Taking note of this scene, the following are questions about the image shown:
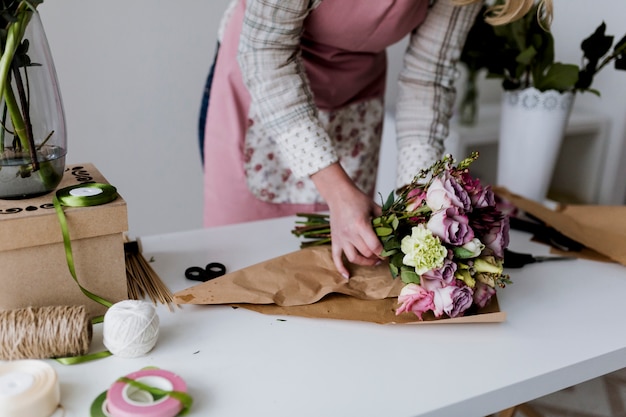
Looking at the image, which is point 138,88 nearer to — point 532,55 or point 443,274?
point 532,55

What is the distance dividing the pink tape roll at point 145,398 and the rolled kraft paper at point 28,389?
0.18ft

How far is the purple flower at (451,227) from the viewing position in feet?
2.45

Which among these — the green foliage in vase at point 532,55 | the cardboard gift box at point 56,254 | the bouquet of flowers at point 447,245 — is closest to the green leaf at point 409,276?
the bouquet of flowers at point 447,245

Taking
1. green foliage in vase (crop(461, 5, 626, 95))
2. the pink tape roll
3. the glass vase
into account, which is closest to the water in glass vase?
the glass vase

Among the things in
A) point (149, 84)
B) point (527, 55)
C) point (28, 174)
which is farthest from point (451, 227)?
point (149, 84)

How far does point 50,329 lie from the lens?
2.15ft

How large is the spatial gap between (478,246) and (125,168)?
132 centimetres

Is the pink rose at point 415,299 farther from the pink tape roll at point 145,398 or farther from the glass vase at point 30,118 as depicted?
the glass vase at point 30,118

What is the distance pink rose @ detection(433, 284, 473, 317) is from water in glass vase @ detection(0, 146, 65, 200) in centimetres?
50

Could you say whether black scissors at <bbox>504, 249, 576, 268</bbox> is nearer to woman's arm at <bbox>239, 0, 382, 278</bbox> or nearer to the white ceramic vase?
woman's arm at <bbox>239, 0, 382, 278</bbox>

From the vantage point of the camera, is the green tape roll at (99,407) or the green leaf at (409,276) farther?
the green leaf at (409,276)

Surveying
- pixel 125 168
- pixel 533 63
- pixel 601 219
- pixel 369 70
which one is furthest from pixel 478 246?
pixel 125 168

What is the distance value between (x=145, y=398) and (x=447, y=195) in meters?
0.42

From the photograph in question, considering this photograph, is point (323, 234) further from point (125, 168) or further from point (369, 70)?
point (125, 168)
